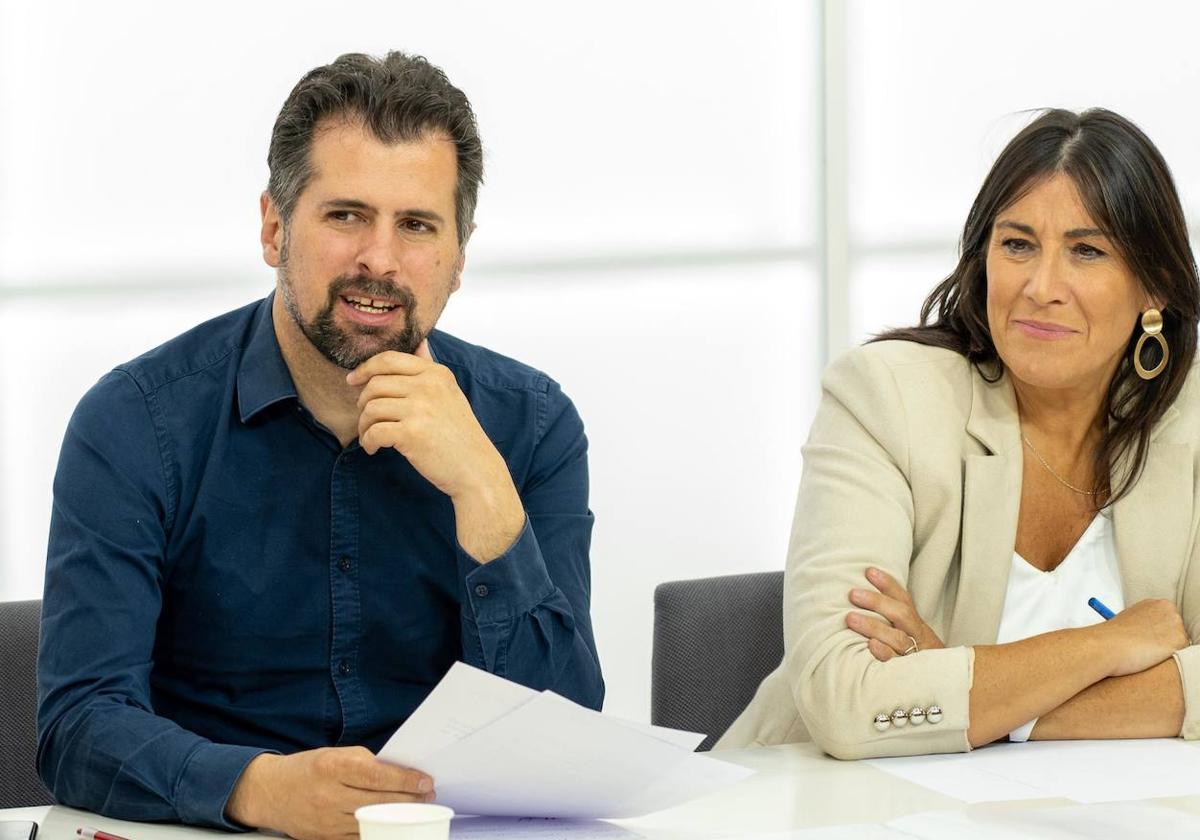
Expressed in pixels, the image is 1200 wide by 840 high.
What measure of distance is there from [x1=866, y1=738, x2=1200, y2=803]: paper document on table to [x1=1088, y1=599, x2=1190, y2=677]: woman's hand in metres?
0.09

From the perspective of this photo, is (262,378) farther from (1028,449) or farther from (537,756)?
(1028,449)

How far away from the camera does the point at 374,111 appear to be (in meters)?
1.83

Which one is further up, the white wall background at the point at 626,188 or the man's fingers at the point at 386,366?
the white wall background at the point at 626,188

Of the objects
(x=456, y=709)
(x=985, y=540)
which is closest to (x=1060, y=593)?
(x=985, y=540)

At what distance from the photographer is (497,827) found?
4.73 feet

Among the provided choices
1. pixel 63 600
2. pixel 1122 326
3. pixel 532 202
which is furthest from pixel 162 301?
pixel 1122 326

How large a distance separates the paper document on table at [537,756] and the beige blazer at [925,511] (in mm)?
511

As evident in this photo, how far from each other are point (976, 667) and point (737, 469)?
214 centimetres

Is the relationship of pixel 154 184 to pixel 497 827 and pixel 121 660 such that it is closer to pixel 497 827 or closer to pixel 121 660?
pixel 121 660

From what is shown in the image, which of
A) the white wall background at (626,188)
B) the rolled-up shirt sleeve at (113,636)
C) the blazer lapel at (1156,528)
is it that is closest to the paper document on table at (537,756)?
the rolled-up shirt sleeve at (113,636)

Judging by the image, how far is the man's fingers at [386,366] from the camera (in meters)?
1.77

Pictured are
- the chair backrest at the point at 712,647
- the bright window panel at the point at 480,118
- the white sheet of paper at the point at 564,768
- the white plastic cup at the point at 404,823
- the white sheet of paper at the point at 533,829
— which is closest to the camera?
the white plastic cup at the point at 404,823

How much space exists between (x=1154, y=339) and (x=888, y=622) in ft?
2.07

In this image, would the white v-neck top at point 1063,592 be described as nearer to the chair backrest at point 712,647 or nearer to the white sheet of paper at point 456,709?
the chair backrest at point 712,647
